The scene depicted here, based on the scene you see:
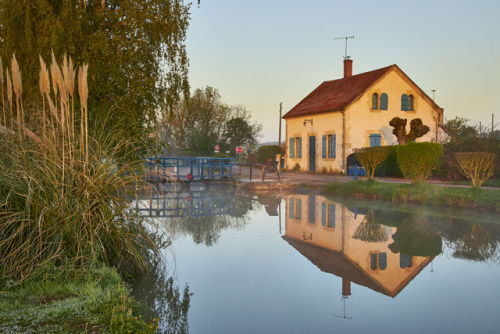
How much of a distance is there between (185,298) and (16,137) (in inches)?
107

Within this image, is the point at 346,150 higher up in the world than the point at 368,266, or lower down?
higher up

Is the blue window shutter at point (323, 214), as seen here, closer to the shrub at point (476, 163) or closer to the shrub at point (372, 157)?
the shrub at point (372, 157)

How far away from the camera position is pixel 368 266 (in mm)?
6266

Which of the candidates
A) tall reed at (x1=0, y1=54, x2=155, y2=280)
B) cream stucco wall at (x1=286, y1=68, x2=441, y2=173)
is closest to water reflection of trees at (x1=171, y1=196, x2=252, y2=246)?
tall reed at (x1=0, y1=54, x2=155, y2=280)

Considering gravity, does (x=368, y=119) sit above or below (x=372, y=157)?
above

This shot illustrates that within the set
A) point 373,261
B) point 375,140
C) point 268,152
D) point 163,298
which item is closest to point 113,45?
point 163,298

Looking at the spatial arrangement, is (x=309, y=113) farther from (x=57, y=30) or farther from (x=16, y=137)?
(x=16, y=137)

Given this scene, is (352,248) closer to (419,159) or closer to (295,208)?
(295,208)

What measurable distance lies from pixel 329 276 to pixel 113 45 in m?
4.90

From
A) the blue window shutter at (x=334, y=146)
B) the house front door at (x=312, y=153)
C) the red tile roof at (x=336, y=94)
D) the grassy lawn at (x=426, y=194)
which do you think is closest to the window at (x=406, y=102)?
the red tile roof at (x=336, y=94)

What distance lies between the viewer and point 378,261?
255 inches

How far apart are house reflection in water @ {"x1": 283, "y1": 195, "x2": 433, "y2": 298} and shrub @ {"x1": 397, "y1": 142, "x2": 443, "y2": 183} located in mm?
3759

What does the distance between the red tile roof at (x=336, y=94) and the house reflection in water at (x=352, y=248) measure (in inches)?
567

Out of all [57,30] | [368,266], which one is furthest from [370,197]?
[57,30]
